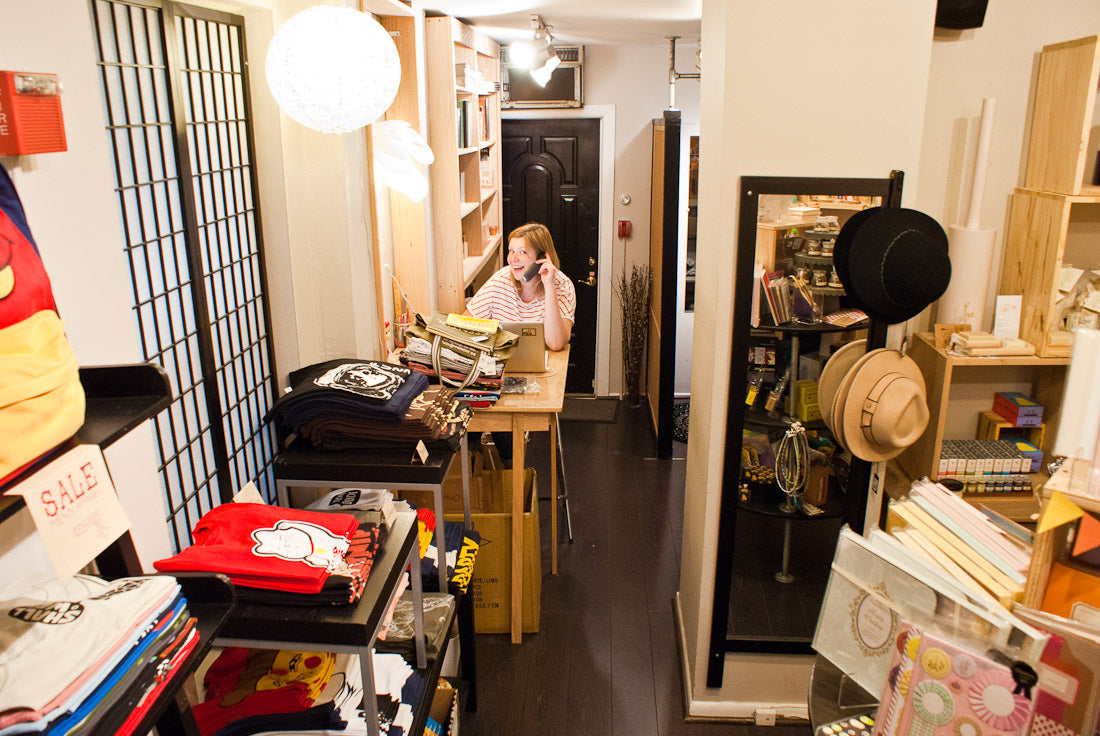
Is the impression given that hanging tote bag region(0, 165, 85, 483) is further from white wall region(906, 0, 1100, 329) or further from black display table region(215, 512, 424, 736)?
white wall region(906, 0, 1100, 329)

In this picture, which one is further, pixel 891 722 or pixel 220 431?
pixel 220 431

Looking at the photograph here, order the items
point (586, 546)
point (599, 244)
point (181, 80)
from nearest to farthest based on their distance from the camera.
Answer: point (181, 80) < point (586, 546) < point (599, 244)

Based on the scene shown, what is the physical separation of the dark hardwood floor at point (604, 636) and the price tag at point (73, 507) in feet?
7.03

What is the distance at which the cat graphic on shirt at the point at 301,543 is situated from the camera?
5.05ft

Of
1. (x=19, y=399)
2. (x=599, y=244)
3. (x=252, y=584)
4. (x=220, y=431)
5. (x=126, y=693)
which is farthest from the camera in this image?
(x=599, y=244)

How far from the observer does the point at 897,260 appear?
2318 mm

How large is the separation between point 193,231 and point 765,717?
2.40 m

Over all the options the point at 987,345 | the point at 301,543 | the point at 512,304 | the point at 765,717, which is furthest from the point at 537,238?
the point at 301,543

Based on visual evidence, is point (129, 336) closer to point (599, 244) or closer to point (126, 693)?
point (126, 693)

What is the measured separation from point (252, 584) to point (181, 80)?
122 cm

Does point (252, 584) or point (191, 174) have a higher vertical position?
point (191, 174)

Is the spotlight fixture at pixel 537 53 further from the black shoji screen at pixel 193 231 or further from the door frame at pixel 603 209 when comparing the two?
the black shoji screen at pixel 193 231

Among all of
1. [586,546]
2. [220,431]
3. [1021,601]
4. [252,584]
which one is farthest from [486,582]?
[1021,601]

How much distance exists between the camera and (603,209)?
19.5ft
